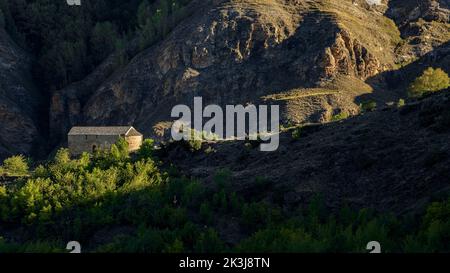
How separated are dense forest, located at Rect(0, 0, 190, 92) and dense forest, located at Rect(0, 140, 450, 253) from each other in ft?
224

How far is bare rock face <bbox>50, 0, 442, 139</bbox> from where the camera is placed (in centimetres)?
9419

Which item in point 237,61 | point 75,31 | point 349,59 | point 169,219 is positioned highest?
point 75,31

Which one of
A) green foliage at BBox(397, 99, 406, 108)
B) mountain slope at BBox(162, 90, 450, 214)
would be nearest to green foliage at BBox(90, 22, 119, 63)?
green foliage at BBox(397, 99, 406, 108)

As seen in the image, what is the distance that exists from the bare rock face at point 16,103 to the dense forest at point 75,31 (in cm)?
448

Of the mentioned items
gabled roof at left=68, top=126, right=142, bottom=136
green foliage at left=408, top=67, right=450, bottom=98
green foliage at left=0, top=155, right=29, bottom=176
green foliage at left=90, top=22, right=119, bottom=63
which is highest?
green foliage at left=90, top=22, right=119, bottom=63

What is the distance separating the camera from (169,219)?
32.0 meters

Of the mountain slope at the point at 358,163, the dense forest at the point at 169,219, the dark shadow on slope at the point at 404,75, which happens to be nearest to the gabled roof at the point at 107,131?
the dense forest at the point at 169,219

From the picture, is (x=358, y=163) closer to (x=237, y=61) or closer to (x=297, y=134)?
(x=297, y=134)

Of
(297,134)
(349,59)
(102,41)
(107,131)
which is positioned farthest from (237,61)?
(297,134)

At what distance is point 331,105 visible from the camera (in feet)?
285

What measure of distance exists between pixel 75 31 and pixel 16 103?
76.8ft

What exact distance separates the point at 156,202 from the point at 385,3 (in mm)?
92760

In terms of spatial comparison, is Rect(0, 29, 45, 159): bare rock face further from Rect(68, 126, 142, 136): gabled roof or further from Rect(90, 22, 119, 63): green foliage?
Rect(68, 126, 142, 136): gabled roof
